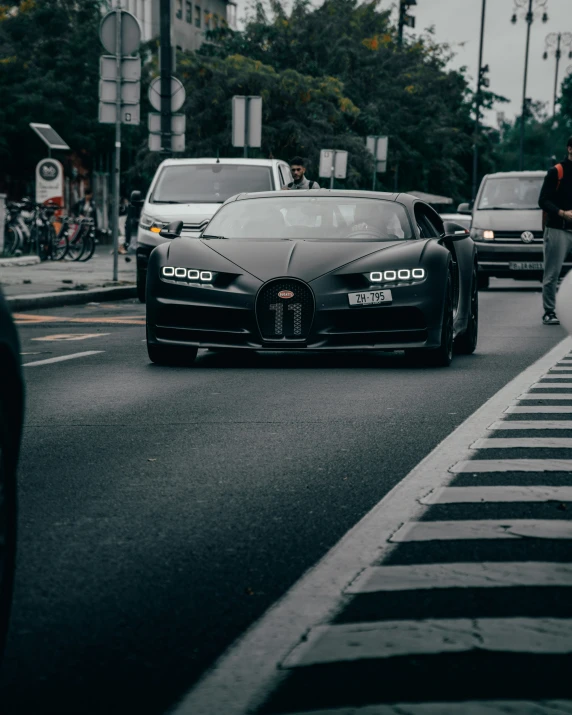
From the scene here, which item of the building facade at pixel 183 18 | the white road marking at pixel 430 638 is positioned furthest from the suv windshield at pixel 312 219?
the building facade at pixel 183 18

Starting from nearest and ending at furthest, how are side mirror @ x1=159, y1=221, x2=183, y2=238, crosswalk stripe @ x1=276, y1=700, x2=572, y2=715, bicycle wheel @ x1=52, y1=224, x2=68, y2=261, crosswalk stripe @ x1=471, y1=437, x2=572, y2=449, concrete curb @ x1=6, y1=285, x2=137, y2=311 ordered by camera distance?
crosswalk stripe @ x1=276, y1=700, x2=572, y2=715 < crosswalk stripe @ x1=471, y1=437, x2=572, y2=449 < side mirror @ x1=159, y1=221, x2=183, y2=238 < concrete curb @ x1=6, y1=285, x2=137, y2=311 < bicycle wheel @ x1=52, y1=224, x2=68, y2=261

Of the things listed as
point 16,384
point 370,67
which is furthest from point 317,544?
point 370,67

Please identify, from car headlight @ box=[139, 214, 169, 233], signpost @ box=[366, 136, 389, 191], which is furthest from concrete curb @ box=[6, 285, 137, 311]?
signpost @ box=[366, 136, 389, 191]

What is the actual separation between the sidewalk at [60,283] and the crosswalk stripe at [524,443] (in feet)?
29.9

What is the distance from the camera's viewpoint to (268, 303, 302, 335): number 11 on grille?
10719 millimetres

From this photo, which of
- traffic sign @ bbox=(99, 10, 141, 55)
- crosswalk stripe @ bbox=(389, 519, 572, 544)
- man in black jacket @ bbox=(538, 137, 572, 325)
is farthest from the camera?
traffic sign @ bbox=(99, 10, 141, 55)

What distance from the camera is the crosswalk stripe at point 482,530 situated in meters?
5.02

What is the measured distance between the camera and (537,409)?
336 inches

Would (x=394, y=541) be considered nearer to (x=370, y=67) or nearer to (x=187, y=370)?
(x=187, y=370)

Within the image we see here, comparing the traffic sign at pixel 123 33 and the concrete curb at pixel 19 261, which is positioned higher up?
the traffic sign at pixel 123 33

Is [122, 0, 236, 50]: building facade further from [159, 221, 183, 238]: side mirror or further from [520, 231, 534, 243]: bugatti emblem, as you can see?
[159, 221, 183, 238]: side mirror

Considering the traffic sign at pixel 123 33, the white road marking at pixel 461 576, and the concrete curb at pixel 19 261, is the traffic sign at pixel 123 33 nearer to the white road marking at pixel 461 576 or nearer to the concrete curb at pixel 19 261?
the concrete curb at pixel 19 261

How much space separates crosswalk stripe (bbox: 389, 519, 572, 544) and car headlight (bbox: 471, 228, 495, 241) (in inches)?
781

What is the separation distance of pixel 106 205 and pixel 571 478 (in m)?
40.7
